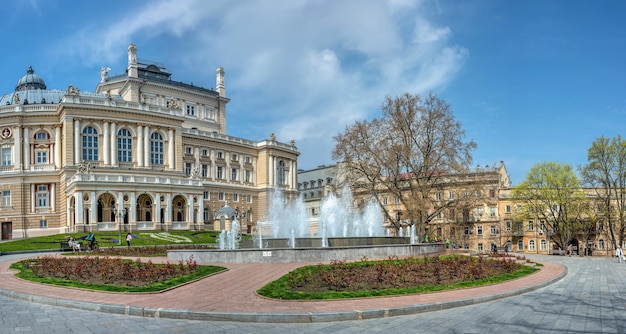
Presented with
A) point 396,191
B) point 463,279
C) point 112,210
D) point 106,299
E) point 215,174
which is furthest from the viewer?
point 215,174

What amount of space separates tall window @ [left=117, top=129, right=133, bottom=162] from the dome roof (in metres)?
21.8

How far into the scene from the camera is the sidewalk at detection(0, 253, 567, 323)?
1226cm

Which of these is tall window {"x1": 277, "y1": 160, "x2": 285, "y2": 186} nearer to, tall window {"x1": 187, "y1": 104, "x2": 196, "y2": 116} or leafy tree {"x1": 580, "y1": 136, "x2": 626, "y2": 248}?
tall window {"x1": 187, "y1": 104, "x2": 196, "y2": 116}

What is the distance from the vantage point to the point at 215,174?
84125mm

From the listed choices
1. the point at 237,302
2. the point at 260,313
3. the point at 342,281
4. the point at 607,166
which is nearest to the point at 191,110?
the point at 607,166

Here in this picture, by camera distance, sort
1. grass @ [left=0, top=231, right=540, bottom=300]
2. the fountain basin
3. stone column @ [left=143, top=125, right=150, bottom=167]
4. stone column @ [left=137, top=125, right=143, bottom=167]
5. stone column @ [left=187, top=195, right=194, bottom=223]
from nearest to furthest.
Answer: grass @ [left=0, top=231, right=540, bottom=300] < the fountain basin < stone column @ [left=187, top=195, right=194, bottom=223] < stone column @ [left=137, top=125, right=143, bottom=167] < stone column @ [left=143, top=125, right=150, bottom=167]

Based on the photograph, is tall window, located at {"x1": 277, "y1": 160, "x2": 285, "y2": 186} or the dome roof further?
tall window, located at {"x1": 277, "y1": 160, "x2": 285, "y2": 186}

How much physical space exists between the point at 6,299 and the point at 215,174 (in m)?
69.0

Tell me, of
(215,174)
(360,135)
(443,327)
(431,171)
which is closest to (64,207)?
(215,174)

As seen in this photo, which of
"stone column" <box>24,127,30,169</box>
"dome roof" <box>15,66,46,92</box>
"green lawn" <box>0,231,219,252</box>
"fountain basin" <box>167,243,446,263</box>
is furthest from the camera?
"dome roof" <box>15,66,46,92</box>

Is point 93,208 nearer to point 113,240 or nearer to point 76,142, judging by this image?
point 113,240

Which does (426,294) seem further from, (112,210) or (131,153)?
(131,153)

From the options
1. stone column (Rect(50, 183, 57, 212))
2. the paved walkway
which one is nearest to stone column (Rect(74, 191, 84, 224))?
stone column (Rect(50, 183, 57, 212))

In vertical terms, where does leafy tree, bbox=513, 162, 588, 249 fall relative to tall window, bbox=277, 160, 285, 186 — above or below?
below
